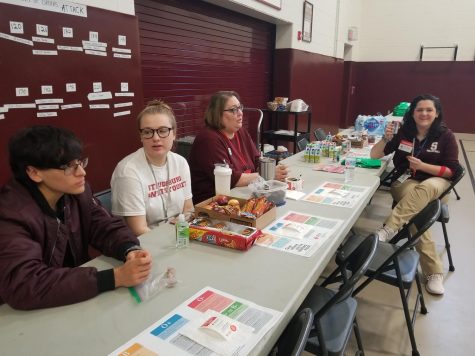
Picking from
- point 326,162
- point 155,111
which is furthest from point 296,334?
point 326,162

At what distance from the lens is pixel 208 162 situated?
7.93 feet

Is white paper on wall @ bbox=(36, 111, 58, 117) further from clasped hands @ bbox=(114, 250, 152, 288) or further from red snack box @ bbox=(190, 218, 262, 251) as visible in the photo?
clasped hands @ bbox=(114, 250, 152, 288)

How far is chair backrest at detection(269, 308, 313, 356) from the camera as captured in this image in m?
0.94

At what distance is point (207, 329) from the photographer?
39.1 inches

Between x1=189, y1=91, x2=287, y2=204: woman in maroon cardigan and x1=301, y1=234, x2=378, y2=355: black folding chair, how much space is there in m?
0.86

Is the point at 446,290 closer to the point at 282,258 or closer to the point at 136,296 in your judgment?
the point at 282,258

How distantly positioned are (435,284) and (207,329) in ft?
7.16

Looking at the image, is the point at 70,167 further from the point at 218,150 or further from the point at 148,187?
the point at 218,150

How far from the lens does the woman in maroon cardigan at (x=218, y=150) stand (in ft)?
7.92

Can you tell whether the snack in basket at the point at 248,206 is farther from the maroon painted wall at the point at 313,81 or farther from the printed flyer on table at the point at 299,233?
the maroon painted wall at the point at 313,81

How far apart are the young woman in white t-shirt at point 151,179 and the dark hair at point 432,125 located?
206cm

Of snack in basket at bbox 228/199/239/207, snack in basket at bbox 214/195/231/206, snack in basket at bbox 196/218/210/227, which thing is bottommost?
snack in basket at bbox 196/218/210/227

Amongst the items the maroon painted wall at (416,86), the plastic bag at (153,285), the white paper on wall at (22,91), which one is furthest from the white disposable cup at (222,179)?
the maroon painted wall at (416,86)

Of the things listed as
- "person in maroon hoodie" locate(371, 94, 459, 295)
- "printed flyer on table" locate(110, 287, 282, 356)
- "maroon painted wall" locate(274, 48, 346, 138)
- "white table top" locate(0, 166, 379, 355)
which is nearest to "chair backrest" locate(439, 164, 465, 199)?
"person in maroon hoodie" locate(371, 94, 459, 295)
